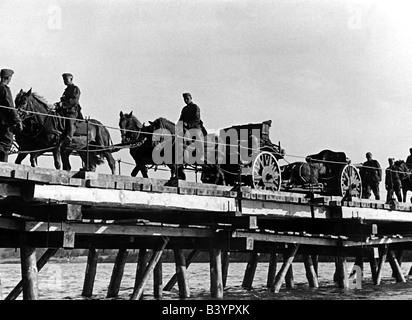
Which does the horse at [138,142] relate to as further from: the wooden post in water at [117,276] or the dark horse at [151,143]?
the wooden post in water at [117,276]

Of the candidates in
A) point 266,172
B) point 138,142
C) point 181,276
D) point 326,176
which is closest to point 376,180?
point 326,176

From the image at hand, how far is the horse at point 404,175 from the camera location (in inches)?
1040

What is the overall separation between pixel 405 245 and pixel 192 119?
1256 centimetres

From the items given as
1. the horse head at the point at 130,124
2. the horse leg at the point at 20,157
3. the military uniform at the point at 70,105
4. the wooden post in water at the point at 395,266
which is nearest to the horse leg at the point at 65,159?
the horse leg at the point at 20,157

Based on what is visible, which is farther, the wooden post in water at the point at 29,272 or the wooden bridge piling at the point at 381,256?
the wooden bridge piling at the point at 381,256

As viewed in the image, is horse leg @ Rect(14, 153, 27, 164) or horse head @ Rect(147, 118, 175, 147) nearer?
horse leg @ Rect(14, 153, 27, 164)

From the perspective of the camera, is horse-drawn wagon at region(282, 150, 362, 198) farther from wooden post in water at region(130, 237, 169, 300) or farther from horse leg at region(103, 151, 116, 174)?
wooden post in water at region(130, 237, 169, 300)

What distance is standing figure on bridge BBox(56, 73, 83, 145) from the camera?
16641mm

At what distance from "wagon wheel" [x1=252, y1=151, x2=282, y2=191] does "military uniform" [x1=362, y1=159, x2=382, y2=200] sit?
5.47m

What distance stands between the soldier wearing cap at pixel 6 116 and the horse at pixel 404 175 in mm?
15089

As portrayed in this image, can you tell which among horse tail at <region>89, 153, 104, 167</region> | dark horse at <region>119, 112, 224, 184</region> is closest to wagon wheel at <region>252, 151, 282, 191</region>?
dark horse at <region>119, 112, 224, 184</region>

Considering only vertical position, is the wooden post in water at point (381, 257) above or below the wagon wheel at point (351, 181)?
below

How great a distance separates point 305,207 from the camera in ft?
63.9
